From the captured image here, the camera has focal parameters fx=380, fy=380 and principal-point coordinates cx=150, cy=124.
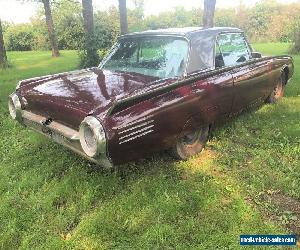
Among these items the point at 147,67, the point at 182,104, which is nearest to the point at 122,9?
the point at 147,67

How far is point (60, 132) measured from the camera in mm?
3793

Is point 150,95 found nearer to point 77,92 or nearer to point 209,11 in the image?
point 77,92

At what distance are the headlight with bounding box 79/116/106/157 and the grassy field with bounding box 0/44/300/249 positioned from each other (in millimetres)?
591

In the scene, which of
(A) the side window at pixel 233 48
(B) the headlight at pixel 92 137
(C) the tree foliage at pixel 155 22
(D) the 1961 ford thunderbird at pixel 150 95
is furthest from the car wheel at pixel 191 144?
(C) the tree foliage at pixel 155 22

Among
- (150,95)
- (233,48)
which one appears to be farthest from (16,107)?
(233,48)

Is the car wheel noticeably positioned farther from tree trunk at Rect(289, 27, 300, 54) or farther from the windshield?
tree trunk at Rect(289, 27, 300, 54)

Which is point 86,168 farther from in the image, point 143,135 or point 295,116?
point 295,116

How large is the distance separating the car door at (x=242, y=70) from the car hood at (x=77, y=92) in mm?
1179

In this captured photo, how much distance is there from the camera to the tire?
256 inches

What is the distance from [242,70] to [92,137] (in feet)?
8.05

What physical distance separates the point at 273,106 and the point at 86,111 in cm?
390

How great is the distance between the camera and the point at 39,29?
87.7ft

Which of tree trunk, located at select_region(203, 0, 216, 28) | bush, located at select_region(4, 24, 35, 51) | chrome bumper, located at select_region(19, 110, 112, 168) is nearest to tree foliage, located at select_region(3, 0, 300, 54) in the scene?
bush, located at select_region(4, 24, 35, 51)

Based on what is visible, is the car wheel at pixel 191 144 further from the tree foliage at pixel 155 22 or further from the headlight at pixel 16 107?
the tree foliage at pixel 155 22
